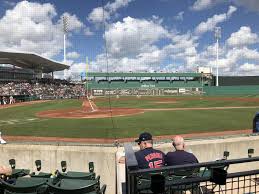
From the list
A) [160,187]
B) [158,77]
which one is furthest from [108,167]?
[158,77]

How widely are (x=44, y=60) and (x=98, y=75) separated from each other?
2626cm

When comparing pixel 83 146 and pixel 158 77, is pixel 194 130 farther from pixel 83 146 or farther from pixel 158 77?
pixel 158 77

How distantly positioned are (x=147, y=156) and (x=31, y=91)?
205ft

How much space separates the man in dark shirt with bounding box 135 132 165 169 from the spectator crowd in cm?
4727

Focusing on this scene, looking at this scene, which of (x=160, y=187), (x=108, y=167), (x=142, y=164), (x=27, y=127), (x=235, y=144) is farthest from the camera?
(x=27, y=127)

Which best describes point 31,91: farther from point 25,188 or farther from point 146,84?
point 25,188

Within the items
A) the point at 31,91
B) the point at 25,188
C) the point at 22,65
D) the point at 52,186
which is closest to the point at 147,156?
the point at 52,186

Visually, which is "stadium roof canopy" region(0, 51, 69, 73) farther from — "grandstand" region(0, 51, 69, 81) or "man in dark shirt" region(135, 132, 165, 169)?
"man in dark shirt" region(135, 132, 165, 169)

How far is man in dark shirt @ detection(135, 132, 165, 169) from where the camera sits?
16.3 ft

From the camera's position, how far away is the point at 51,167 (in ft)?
26.0

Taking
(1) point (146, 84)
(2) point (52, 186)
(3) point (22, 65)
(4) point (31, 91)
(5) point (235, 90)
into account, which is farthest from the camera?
(1) point (146, 84)

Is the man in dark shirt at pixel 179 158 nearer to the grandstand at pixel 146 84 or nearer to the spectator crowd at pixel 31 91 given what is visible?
the spectator crowd at pixel 31 91

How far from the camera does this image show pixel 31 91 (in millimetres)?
64500

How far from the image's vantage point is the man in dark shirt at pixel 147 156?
16.3ft
